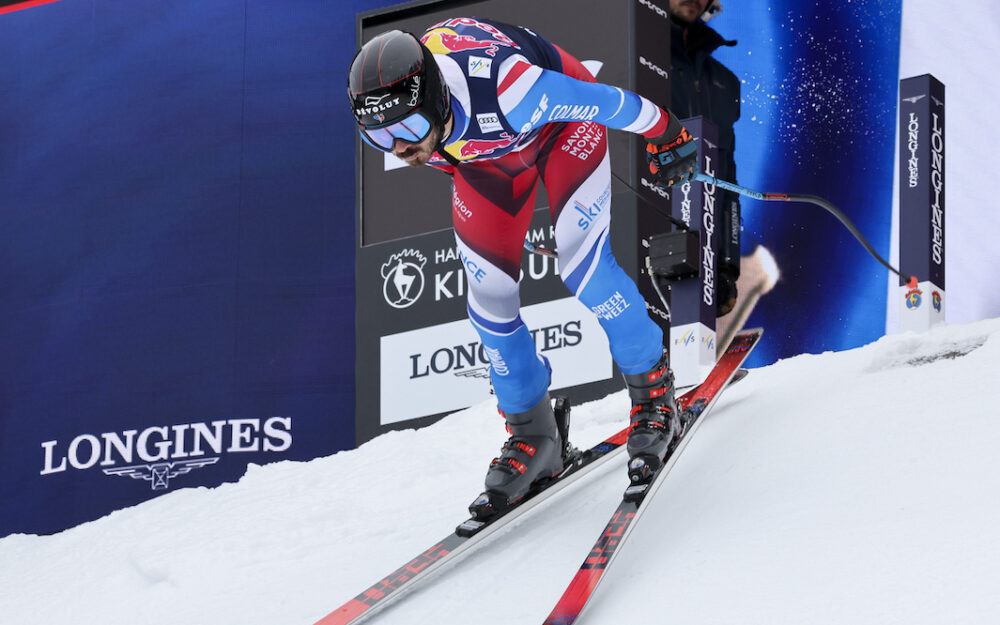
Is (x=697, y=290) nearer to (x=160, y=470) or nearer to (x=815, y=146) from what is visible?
(x=815, y=146)

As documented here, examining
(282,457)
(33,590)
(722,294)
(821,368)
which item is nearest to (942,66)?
(722,294)

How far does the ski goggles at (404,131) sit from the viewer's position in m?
3.27

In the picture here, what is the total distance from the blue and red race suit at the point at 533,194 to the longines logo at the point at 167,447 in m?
4.26

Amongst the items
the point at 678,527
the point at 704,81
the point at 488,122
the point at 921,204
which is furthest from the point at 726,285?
the point at 488,122

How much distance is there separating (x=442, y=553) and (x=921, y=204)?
2712 mm

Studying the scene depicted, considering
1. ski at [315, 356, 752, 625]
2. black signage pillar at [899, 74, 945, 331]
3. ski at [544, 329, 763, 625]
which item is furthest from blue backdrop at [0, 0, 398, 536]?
black signage pillar at [899, 74, 945, 331]

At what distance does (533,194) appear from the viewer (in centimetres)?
392

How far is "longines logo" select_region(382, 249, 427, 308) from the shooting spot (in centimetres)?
693

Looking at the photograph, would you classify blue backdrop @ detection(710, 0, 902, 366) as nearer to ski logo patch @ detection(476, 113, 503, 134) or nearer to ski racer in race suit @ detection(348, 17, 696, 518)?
ski racer in race suit @ detection(348, 17, 696, 518)

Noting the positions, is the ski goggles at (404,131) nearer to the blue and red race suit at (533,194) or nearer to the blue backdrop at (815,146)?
the blue and red race suit at (533,194)

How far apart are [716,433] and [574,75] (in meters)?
1.56

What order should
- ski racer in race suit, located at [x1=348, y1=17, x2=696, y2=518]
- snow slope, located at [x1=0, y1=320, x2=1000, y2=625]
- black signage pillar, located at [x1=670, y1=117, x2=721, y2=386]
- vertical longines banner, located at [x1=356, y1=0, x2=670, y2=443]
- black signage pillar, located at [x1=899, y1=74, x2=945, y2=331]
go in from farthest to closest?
vertical longines banner, located at [x1=356, y1=0, x2=670, y2=443]
black signage pillar, located at [x1=670, y1=117, x2=721, y2=386]
black signage pillar, located at [x1=899, y1=74, x2=945, y2=331]
ski racer in race suit, located at [x1=348, y1=17, x2=696, y2=518]
snow slope, located at [x1=0, y1=320, x2=1000, y2=625]

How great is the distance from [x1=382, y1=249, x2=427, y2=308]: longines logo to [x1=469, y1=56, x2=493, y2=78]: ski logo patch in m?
3.51

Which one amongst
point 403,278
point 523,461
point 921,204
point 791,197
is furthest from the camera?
point 403,278
